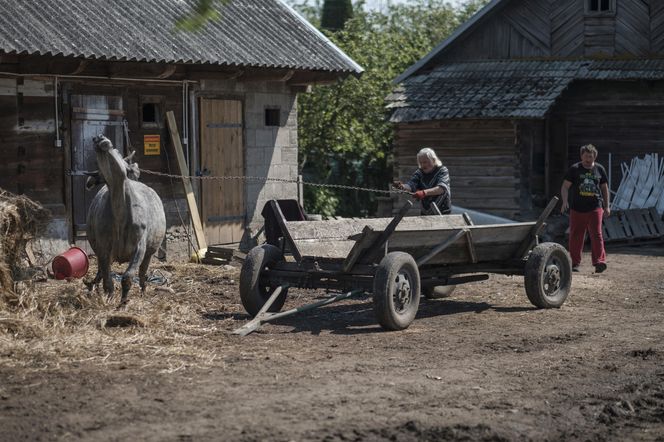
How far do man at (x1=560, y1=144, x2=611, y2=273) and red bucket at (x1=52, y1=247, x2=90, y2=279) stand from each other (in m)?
6.36

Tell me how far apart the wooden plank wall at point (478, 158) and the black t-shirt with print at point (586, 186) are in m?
7.41

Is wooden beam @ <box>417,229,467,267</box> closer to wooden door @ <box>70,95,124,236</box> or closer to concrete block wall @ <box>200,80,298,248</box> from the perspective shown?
wooden door @ <box>70,95,124,236</box>

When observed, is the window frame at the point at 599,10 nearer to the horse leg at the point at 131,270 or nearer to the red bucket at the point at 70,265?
the red bucket at the point at 70,265

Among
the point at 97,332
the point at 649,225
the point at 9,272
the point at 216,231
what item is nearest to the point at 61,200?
the point at 216,231

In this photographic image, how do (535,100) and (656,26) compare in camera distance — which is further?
(656,26)

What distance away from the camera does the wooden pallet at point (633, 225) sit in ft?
63.2

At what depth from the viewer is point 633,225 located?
769 inches

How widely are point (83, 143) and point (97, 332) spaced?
6.24 metres

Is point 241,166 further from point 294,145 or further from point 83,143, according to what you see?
point 83,143

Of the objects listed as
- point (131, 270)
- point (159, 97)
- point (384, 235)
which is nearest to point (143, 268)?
point (131, 270)

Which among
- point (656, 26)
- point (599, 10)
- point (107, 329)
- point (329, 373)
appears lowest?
point (329, 373)

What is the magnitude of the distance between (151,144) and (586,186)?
6.22 metres

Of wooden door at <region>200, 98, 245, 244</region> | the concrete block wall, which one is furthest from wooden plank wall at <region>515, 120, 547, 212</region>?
wooden door at <region>200, 98, 245, 244</region>

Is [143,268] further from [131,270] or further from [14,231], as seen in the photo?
[14,231]
